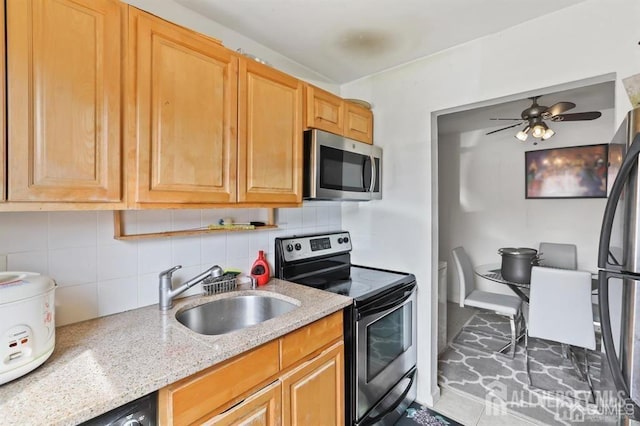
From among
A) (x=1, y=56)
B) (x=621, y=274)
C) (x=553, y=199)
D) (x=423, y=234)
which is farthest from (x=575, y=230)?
(x=1, y=56)

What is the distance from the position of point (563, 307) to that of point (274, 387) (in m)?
2.20

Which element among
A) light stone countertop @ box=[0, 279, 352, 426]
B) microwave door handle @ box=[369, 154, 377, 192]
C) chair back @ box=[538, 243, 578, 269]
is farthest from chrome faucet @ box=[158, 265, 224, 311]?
chair back @ box=[538, 243, 578, 269]

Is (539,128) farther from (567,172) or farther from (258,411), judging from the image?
(258,411)

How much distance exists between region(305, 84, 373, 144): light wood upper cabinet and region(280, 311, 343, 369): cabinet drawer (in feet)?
3.66

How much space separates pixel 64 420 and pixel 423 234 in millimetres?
1919

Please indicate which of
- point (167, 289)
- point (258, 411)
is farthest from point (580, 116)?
point (167, 289)

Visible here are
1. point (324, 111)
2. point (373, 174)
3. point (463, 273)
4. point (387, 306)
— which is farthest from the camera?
point (463, 273)

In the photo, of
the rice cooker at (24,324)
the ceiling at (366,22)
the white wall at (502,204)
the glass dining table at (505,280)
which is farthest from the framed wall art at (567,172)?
the rice cooker at (24,324)

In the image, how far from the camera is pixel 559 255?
3.20 meters

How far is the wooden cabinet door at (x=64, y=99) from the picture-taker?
88 cm

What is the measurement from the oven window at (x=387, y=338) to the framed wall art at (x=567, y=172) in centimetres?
264

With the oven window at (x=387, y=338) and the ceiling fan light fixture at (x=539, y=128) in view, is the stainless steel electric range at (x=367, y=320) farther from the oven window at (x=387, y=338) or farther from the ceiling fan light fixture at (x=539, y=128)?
the ceiling fan light fixture at (x=539, y=128)

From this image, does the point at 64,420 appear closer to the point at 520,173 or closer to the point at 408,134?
the point at 408,134

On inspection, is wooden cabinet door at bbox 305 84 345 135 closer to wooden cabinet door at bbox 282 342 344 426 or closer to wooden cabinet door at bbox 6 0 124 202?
wooden cabinet door at bbox 6 0 124 202
